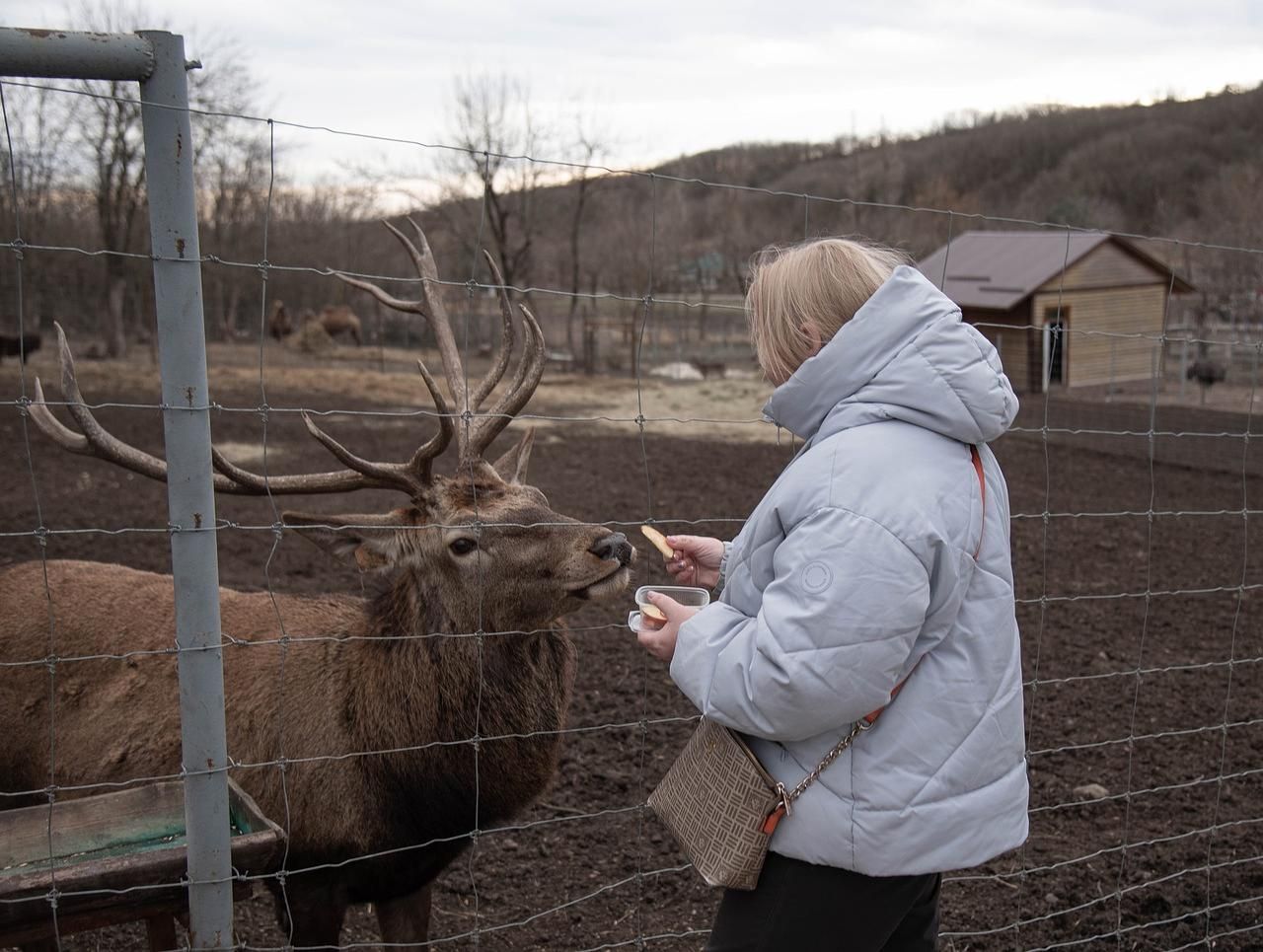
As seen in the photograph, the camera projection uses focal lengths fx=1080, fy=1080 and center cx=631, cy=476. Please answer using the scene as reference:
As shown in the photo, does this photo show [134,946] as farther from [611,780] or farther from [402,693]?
A: [611,780]

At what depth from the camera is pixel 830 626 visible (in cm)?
192

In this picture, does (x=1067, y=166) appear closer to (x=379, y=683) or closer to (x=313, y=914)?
(x=379, y=683)

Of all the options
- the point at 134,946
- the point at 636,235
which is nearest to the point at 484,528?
the point at 134,946

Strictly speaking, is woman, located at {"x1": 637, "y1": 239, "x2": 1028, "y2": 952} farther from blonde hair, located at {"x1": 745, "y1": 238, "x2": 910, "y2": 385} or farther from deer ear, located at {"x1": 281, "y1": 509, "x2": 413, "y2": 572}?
deer ear, located at {"x1": 281, "y1": 509, "x2": 413, "y2": 572}

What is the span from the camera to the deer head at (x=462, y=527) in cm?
340

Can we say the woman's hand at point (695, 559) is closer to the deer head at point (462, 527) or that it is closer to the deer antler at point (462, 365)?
the deer head at point (462, 527)

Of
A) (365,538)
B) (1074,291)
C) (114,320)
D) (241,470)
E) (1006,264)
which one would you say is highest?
(1006,264)

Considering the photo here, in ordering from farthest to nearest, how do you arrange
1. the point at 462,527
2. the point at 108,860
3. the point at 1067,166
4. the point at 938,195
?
1. the point at 1067,166
2. the point at 938,195
3. the point at 462,527
4. the point at 108,860

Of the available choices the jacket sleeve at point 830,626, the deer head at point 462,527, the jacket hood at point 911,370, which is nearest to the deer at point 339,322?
the deer head at point 462,527

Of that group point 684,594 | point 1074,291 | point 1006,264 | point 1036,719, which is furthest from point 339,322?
point 684,594

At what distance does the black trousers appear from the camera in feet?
7.08

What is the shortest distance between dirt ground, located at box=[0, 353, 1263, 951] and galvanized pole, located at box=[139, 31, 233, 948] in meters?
0.22

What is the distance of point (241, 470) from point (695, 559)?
62.6 inches

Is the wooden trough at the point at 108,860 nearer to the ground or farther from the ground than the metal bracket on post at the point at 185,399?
nearer to the ground
